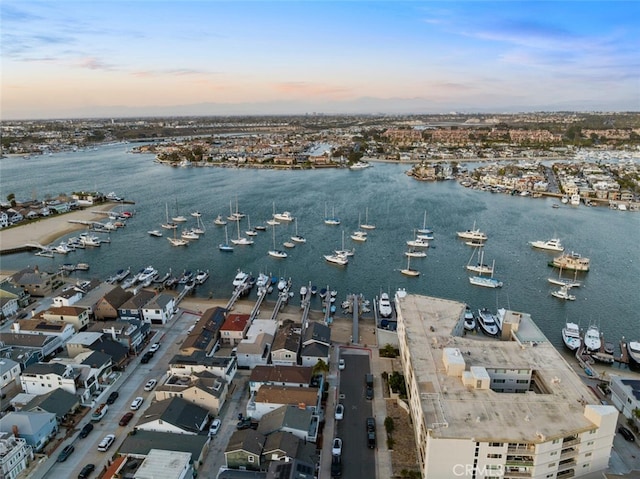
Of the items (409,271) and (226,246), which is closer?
(409,271)

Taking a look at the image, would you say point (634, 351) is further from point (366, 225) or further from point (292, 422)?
point (366, 225)

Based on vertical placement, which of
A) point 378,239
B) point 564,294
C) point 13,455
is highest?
point 13,455

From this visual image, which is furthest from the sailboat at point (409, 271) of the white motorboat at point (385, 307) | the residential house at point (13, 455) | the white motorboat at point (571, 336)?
the residential house at point (13, 455)

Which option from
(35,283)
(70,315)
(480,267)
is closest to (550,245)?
(480,267)

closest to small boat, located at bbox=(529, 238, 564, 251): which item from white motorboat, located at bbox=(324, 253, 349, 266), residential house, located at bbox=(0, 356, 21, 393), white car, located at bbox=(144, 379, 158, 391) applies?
white motorboat, located at bbox=(324, 253, 349, 266)

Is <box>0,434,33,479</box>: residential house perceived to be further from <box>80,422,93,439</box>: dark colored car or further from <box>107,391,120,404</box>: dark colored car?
<box>107,391,120,404</box>: dark colored car

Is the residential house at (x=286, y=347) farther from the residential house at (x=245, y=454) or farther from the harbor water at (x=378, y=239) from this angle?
the harbor water at (x=378, y=239)
